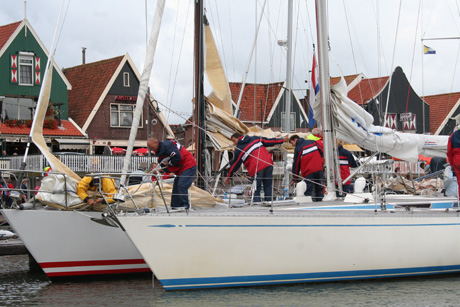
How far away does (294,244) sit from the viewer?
9312 millimetres

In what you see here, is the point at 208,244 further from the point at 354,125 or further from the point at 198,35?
→ the point at 198,35

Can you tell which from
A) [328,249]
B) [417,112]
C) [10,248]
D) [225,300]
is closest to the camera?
[225,300]

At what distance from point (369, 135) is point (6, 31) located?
24671 mm

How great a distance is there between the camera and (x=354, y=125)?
11.2 m

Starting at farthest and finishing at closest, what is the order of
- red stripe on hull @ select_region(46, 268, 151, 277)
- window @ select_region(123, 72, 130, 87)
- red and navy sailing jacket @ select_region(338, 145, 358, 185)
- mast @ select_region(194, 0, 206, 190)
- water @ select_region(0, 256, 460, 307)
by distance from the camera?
window @ select_region(123, 72, 130, 87)
mast @ select_region(194, 0, 206, 190)
red and navy sailing jacket @ select_region(338, 145, 358, 185)
red stripe on hull @ select_region(46, 268, 151, 277)
water @ select_region(0, 256, 460, 307)

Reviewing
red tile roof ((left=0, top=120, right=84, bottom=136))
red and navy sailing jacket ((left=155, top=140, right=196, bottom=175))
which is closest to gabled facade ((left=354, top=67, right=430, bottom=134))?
red tile roof ((left=0, top=120, right=84, bottom=136))

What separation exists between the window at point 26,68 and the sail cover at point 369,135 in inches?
877

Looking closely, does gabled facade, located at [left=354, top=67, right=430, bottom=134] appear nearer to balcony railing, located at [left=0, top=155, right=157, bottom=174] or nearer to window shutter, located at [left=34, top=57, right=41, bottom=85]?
balcony railing, located at [left=0, top=155, right=157, bottom=174]

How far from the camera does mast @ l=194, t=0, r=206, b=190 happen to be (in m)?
12.9

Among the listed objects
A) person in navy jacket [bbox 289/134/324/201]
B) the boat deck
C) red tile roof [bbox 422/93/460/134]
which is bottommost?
Result: the boat deck

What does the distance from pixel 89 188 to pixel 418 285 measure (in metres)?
5.56

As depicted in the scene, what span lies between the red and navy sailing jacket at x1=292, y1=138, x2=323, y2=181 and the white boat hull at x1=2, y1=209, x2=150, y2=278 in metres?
3.42

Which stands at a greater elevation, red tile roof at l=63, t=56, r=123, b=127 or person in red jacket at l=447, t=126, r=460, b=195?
red tile roof at l=63, t=56, r=123, b=127

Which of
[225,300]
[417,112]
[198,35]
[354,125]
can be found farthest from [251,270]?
[417,112]
